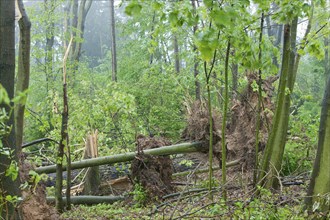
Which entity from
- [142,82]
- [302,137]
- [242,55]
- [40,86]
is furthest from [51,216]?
[40,86]

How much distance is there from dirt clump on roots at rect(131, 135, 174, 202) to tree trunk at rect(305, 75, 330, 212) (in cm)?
398

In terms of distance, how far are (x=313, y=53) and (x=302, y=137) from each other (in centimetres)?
527

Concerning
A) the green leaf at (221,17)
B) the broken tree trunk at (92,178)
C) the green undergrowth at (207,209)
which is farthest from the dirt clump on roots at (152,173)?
the green leaf at (221,17)

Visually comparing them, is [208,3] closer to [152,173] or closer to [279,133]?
[279,133]

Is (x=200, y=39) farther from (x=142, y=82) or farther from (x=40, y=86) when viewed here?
(x=40, y=86)

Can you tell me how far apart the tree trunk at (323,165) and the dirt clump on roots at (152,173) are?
3.98 m

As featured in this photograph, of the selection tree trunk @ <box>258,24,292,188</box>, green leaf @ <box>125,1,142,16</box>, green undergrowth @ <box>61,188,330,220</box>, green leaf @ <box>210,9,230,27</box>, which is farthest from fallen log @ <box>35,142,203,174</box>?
green leaf @ <box>125,1,142,16</box>

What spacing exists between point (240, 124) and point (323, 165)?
4.53 meters

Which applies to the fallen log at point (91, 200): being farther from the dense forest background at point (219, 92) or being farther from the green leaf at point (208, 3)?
the green leaf at point (208, 3)

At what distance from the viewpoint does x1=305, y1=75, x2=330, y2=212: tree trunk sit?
442 centimetres

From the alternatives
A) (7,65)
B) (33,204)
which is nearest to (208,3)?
(7,65)

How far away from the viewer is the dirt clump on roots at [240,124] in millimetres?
8305

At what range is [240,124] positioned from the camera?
354 inches

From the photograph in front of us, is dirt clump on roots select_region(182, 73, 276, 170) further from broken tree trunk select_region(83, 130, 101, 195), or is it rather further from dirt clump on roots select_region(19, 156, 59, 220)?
dirt clump on roots select_region(19, 156, 59, 220)
